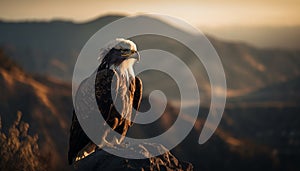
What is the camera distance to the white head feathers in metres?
10.7

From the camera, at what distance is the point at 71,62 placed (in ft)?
468

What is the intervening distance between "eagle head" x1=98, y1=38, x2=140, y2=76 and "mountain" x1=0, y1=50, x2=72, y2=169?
2199 cm

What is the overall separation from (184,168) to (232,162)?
3607cm

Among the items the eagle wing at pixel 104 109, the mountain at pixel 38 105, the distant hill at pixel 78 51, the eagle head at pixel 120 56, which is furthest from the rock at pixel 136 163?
the distant hill at pixel 78 51

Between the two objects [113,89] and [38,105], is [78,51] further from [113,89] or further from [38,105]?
[113,89]

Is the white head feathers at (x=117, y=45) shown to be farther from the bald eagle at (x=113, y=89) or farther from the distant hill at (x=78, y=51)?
the distant hill at (x=78, y=51)

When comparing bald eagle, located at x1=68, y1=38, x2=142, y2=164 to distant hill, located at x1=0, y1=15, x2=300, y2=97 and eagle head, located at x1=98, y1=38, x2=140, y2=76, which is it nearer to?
eagle head, located at x1=98, y1=38, x2=140, y2=76

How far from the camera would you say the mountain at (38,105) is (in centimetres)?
3569

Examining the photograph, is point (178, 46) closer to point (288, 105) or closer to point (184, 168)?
point (288, 105)

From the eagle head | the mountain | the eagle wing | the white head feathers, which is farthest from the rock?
the mountain

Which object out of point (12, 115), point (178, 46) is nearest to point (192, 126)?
point (12, 115)

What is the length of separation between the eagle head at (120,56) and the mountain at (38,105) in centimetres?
2199

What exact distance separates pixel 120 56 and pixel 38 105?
31097 millimetres

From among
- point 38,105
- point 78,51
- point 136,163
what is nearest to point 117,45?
point 136,163
